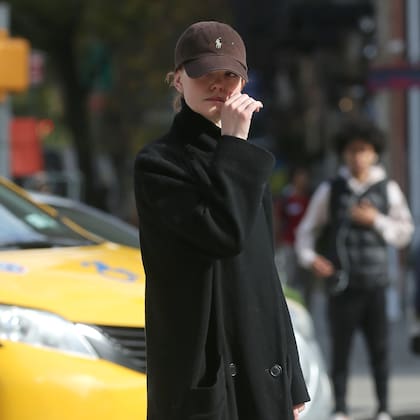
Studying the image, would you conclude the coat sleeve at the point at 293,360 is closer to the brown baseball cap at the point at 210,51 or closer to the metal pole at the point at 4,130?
the brown baseball cap at the point at 210,51

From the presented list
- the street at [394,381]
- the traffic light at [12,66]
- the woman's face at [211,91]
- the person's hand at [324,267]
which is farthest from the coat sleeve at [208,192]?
the traffic light at [12,66]

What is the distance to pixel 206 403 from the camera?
312 cm

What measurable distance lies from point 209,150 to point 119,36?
74.5 ft

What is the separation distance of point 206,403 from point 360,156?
463 centimetres

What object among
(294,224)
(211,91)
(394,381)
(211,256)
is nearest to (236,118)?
(211,91)

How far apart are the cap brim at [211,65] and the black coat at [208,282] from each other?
11cm

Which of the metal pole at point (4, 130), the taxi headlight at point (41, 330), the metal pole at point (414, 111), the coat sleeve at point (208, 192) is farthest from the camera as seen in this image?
the metal pole at point (414, 111)

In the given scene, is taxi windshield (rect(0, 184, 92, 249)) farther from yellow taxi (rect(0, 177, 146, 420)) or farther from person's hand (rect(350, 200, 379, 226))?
person's hand (rect(350, 200, 379, 226))

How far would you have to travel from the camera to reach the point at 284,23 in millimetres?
21672

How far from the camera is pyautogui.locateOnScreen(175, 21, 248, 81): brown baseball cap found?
10.6 feet

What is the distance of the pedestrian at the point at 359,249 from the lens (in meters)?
7.50

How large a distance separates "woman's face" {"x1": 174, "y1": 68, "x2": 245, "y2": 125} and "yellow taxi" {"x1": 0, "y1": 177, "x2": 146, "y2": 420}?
1.79 meters

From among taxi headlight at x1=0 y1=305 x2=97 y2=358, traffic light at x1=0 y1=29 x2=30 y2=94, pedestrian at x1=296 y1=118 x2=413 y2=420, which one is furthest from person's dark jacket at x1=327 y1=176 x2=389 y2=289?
traffic light at x1=0 y1=29 x2=30 y2=94

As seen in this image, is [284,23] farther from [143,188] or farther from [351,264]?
[143,188]
